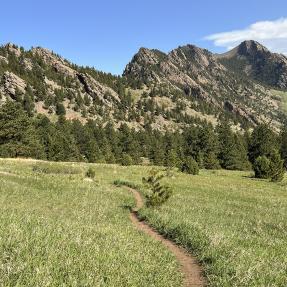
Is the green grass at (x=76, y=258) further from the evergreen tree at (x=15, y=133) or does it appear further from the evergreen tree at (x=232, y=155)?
the evergreen tree at (x=232, y=155)

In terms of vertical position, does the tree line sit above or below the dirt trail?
above

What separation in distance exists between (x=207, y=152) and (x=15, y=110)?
170 ft

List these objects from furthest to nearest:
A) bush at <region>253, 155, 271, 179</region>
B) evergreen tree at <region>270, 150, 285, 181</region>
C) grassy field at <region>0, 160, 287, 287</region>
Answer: bush at <region>253, 155, 271, 179</region>, evergreen tree at <region>270, 150, 285, 181</region>, grassy field at <region>0, 160, 287, 287</region>

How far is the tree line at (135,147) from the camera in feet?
275

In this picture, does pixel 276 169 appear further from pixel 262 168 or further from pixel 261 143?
pixel 261 143

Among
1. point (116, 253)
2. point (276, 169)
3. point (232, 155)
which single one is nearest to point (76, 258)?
point (116, 253)

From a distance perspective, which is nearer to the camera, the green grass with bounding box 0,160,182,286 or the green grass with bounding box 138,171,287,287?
the green grass with bounding box 0,160,182,286

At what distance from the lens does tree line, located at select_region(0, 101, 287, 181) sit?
83.8m

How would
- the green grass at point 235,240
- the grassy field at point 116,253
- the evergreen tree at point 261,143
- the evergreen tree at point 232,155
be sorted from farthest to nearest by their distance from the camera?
1. the evergreen tree at point 261,143
2. the evergreen tree at point 232,155
3. the green grass at point 235,240
4. the grassy field at point 116,253

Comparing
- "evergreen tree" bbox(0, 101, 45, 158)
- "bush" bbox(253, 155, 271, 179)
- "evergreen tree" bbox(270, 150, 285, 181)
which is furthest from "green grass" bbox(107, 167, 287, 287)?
"evergreen tree" bbox(0, 101, 45, 158)

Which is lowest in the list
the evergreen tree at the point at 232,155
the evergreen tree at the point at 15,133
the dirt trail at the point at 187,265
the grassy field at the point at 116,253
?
the dirt trail at the point at 187,265

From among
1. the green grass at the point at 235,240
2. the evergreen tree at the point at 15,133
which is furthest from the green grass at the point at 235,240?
the evergreen tree at the point at 15,133

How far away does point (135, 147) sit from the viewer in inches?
5064

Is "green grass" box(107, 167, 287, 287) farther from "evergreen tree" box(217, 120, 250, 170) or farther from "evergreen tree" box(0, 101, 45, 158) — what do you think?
"evergreen tree" box(217, 120, 250, 170)
